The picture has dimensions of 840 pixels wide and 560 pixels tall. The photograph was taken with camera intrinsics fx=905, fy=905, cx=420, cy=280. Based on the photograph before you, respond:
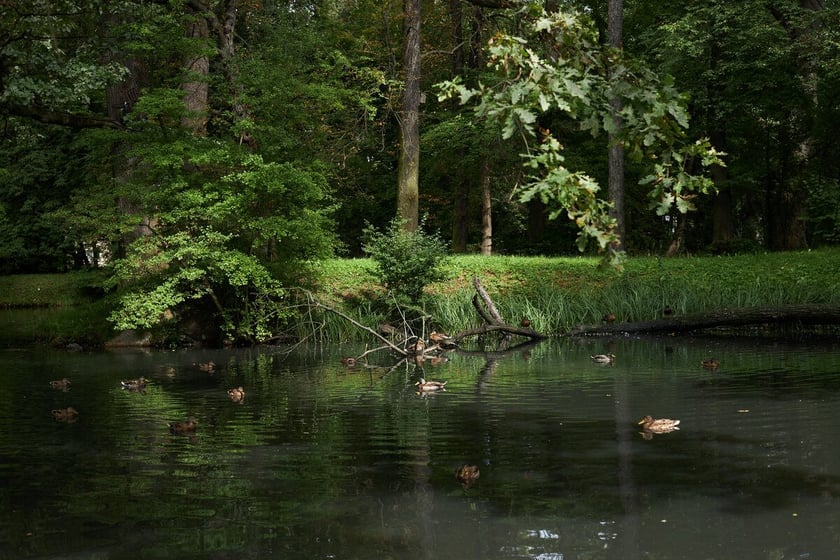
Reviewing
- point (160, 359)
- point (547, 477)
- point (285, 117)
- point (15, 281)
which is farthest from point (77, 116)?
point (15, 281)

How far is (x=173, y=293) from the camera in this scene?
18422mm

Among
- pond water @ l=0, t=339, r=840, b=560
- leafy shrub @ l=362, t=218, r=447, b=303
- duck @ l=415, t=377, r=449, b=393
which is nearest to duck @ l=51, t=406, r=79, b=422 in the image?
pond water @ l=0, t=339, r=840, b=560

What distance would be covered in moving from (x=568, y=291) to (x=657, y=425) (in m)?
12.1

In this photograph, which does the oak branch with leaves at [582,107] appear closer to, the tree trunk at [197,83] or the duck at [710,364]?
the duck at [710,364]

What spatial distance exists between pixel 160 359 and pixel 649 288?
10.9 meters

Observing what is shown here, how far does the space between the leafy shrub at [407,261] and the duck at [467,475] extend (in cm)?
1242

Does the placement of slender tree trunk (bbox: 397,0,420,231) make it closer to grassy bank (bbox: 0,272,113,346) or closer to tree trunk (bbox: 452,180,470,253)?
tree trunk (bbox: 452,180,470,253)

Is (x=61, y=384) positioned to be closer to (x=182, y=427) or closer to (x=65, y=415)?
(x=65, y=415)

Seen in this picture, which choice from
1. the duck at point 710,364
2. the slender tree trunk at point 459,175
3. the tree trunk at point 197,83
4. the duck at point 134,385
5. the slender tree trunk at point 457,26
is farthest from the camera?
the slender tree trunk at point 459,175

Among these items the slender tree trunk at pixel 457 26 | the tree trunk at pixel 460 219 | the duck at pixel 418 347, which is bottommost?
the duck at pixel 418 347

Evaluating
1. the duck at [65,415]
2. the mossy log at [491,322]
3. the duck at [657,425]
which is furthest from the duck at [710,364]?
the duck at [65,415]

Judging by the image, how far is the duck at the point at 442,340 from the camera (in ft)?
57.8

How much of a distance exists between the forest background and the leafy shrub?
3.98ft

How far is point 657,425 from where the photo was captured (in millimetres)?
9109
